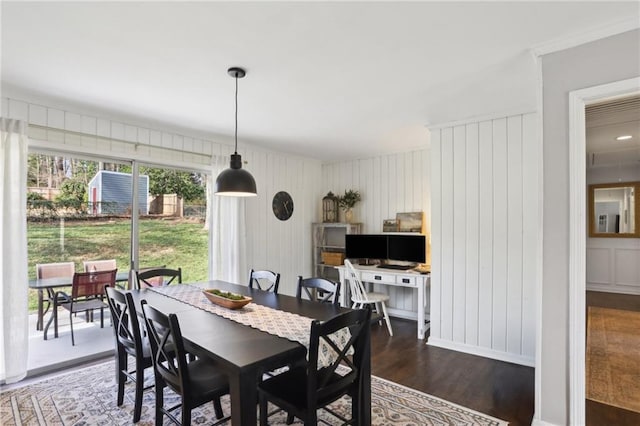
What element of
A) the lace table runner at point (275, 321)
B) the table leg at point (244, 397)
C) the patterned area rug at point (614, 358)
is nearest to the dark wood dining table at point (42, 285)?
the lace table runner at point (275, 321)

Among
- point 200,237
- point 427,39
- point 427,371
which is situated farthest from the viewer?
point 200,237

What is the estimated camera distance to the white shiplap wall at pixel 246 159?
3.11 meters

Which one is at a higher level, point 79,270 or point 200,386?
point 79,270

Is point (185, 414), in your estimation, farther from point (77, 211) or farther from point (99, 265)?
point (77, 211)

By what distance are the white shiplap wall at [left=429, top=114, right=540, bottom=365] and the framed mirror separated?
464 centimetres

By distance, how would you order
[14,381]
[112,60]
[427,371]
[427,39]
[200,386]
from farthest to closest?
[427,371]
[14,381]
[112,60]
[427,39]
[200,386]

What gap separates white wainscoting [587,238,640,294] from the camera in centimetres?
625

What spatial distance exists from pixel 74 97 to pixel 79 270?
5.47 ft

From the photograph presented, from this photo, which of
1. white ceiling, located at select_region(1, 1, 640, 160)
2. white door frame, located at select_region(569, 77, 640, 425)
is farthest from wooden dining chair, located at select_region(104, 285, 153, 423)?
white door frame, located at select_region(569, 77, 640, 425)

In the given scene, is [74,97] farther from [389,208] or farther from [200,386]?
[389,208]

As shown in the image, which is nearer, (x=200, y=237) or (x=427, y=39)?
(x=427, y=39)

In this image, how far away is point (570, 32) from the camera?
6.55ft

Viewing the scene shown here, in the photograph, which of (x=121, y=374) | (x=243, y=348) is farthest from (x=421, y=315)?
(x=121, y=374)

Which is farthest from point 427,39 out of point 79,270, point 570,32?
point 79,270
